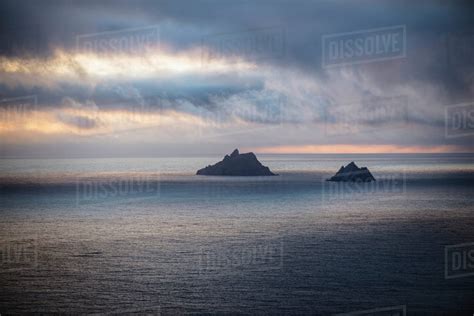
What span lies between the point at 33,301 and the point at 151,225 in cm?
2937

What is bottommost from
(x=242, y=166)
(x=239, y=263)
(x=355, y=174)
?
(x=239, y=263)

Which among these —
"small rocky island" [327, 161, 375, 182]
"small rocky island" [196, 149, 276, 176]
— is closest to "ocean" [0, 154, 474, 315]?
"small rocky island" [327, 161, 375, 182]

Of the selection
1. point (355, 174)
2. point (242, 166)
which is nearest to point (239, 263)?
point (355, 174)

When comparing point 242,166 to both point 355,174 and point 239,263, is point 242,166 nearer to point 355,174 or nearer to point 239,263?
point 355,174

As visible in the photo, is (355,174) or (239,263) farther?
(355,174)

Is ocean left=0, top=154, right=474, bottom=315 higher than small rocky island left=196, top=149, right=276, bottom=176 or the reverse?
the reverse

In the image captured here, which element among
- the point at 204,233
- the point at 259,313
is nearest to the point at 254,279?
the point at 259,313

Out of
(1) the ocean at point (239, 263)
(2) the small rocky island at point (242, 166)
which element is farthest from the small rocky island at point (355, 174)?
(1) the ocean at point (239, 263)

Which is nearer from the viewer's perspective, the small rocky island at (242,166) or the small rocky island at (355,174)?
the small rocky island at (355,174)

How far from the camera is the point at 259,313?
80.6ft

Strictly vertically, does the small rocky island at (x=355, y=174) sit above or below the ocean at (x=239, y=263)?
above

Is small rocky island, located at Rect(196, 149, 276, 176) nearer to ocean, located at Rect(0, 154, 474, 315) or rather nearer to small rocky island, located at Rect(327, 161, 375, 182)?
small rocky island, located at Rect(327, 161, 375, 182)

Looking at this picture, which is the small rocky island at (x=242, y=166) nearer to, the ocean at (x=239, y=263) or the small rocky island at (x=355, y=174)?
the small rocky island at (x=355, y=174)

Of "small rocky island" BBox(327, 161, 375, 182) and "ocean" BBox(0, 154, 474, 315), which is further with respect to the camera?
"small rocky island" BBox(327, 161, 375, 182)
